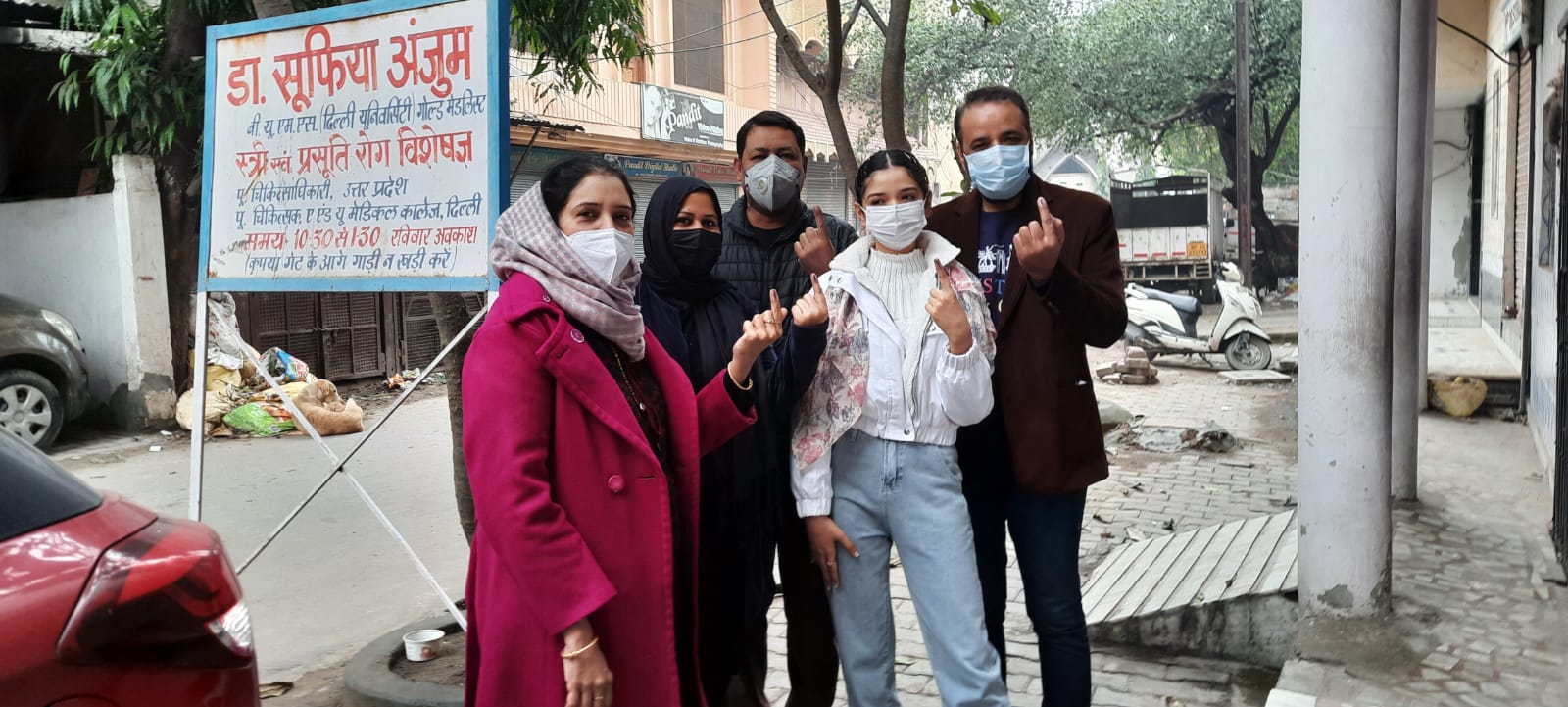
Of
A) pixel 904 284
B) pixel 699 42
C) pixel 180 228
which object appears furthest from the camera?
pixel 699 42

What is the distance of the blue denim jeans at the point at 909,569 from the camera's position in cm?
257

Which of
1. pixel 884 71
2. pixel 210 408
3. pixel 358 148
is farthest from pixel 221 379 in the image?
pixel 358 148

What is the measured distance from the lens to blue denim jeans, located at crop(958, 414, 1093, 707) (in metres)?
2.78

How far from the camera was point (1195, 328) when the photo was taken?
1401cm

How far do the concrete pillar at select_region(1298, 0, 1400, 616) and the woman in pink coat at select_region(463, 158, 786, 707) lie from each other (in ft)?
8.32

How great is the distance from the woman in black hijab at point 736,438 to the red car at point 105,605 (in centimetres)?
110

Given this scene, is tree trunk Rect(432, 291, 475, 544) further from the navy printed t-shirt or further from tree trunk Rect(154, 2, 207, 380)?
tree trunk Rect(154, 2, 207, 380)

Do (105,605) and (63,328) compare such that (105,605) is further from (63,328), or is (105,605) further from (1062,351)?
(63,328)

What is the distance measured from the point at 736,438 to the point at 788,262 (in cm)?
57

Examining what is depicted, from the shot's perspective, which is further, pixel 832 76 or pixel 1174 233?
pixel 1174 233

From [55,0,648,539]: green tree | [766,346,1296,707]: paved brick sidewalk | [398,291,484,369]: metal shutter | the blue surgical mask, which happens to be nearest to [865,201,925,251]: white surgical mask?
the blue surgical mask

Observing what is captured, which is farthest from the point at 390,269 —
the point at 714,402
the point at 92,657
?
the point at 92,657

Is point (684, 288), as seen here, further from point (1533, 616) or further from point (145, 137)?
point (145, 137)

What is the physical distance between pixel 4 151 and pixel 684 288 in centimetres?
1134
